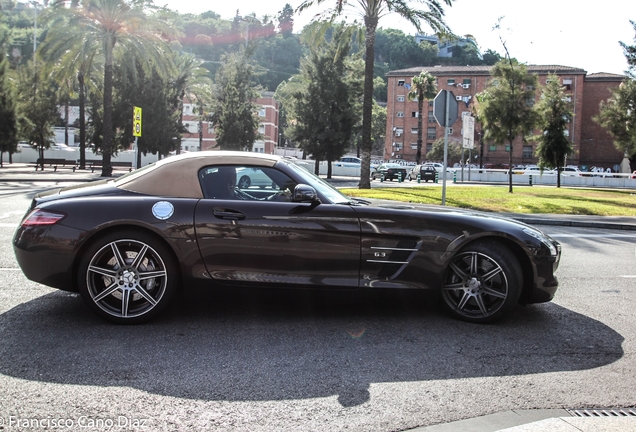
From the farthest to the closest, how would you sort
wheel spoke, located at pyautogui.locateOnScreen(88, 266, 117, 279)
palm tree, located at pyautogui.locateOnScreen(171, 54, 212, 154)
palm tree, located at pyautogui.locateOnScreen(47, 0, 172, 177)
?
palm tree, located at pyautogui.locateOnScreen(171, 54, 212, 154), palm tree, located at pyautogui.locateOnScreen(47, 0, 172, 177), wheel spoke, located at pyautogui.locateOnScreen(88, 266, 117, 279)

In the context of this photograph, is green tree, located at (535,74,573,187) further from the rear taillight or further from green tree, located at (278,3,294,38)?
green tree, located at (278,3,294,38)

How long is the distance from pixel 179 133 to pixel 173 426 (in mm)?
43160

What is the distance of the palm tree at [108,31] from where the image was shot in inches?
1065

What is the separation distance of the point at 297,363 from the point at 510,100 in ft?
77.9

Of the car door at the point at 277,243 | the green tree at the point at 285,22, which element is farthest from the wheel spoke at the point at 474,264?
the green tree at the point at 285,22

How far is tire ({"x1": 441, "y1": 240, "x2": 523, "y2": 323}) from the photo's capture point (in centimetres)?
473

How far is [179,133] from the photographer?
44.2 metres

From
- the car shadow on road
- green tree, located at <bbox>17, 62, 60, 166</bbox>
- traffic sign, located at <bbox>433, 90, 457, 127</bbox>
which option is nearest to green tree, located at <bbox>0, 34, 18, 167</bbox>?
green tree, located at <bbox>17, 62, 60, 166</bbox>

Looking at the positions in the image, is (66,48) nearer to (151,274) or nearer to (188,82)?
(188,82)

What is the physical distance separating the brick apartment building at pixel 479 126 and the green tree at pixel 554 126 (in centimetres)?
4118

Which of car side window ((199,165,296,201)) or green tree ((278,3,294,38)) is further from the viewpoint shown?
green tree ((278,3,294,38))

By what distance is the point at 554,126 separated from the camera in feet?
109

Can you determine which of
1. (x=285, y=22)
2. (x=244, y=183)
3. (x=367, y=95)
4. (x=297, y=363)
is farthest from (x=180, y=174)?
(x=285, y=22)

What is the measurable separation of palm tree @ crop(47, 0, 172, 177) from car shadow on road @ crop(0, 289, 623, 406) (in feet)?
81.8
